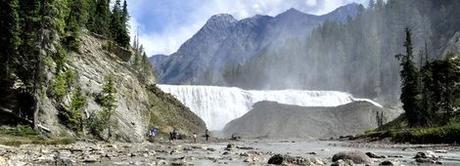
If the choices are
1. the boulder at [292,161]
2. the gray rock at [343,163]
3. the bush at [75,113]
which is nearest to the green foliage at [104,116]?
the bush at [75,113]

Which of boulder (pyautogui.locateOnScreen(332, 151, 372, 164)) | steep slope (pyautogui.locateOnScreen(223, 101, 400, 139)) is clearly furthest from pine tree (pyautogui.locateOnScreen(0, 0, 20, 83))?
steep slope (pyautogui.locateOnScreen(223, 101, 400, 139))

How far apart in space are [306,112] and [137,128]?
78.4 m

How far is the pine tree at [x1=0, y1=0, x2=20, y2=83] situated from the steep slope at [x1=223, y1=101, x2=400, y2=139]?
80.0m

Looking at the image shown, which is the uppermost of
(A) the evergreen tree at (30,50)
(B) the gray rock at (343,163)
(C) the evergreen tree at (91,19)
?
(C) the evergreen tree at (91,19)

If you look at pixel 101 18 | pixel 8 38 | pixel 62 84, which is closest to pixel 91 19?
pixel 101 18

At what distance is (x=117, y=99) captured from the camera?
8262 centimetres

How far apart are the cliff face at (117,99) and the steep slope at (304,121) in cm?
2912

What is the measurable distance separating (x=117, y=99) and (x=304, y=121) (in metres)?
72.1

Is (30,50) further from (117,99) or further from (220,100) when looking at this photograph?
(220,100)

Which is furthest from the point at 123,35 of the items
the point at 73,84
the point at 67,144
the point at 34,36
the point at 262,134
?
the point at 67,144

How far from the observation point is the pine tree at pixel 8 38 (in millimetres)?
59188

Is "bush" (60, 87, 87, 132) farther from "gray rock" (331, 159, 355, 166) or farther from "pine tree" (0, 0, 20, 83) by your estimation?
"gray rock" (331, 159, 355, 166)

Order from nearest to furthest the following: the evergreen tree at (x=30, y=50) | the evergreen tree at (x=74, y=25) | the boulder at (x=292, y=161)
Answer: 1. the boulder at (x=292, y=161)
2. the evergreen tree at (x=30, y=50)
3. the evergreen tree at (x=74, y=25)

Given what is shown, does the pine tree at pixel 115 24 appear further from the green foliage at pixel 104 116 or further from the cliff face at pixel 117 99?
the green foliage at pixel 104 116
